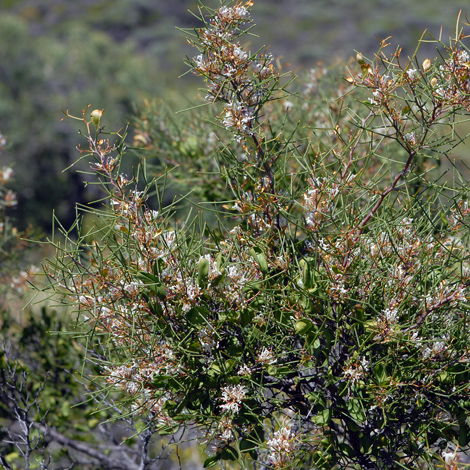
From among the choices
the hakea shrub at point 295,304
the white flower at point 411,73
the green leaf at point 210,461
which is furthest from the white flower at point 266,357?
the white flower at point 411,73

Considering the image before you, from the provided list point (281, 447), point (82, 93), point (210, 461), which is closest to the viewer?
point (281, 447)

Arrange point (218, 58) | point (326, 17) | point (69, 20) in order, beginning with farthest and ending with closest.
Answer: point (326, 17) < point (69, 20) < point (218, 58)

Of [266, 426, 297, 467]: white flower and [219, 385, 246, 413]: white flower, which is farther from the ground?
[219, 385, 246, 413]: white flower

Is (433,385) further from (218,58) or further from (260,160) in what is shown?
(218,58)

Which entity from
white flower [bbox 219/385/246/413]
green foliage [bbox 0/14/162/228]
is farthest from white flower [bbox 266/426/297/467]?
green foliage [bbox 0/14/162/228]

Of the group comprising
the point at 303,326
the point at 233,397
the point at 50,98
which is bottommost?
the point at 50,98

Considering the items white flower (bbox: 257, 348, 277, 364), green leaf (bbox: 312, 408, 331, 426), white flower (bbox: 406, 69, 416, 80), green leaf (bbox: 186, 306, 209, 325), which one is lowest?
green leaf (bbox: 312, 408, 331, 426)

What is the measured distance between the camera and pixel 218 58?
1.70 metres

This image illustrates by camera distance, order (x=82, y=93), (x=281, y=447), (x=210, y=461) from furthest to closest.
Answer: (x=82, y=93) → (x=210, y=461) → (x=281, y=447)

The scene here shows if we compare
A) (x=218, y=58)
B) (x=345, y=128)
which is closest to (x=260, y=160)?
(x=218, y=58)

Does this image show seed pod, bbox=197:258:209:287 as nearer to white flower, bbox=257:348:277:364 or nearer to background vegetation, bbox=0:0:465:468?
white flower, bbox=257:348:277:364

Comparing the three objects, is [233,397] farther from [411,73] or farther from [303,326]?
[411,73]

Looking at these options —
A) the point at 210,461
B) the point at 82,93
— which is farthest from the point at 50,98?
the point at 210,461

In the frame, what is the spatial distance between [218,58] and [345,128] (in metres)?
1.99
